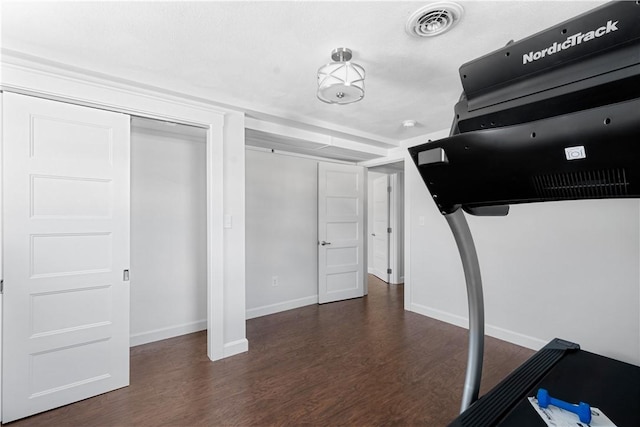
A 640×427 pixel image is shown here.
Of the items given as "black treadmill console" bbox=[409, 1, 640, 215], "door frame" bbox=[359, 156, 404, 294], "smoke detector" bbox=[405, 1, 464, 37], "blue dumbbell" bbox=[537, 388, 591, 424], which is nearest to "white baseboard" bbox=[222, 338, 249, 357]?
"door frame" bbox=[359, 156, 404, 294]

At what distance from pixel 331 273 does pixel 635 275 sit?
3199mm

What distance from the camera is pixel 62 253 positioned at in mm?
2143

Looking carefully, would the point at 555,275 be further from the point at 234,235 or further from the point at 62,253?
the point at 62,253

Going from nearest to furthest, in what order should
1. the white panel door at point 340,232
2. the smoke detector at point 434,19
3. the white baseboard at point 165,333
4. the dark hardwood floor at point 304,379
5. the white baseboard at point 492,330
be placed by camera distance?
the smoke detector at point 434,19, the dark hardwood floor at point 304,379, the white baseboard at point 492,330, the white baseboard at point 165,333, the white panel door at point 340,232

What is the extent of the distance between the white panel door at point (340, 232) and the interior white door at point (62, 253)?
2622mm

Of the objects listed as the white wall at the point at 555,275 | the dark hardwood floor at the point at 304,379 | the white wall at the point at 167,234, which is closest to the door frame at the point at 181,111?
the dark hardwood floor at the point at 304,379

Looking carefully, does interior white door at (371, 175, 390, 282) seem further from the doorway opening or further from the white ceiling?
the white ceiling

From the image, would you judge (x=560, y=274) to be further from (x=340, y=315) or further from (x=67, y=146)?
(x=67, y=146)

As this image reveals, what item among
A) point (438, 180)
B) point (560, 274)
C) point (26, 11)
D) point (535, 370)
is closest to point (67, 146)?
point (26, 11)

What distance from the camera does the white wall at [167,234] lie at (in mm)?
3131

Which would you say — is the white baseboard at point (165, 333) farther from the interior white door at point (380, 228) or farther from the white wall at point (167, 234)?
the interior white door at point (380, 228)

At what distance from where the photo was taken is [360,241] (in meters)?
4.87

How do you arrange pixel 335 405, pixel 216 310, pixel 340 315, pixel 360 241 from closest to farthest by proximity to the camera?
1. pixel 335 405
2. pixel 216 310
3. pixel 340 315
4. pixel 360 241

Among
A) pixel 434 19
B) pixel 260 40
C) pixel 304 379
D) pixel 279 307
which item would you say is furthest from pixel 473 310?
pixel 279 307
